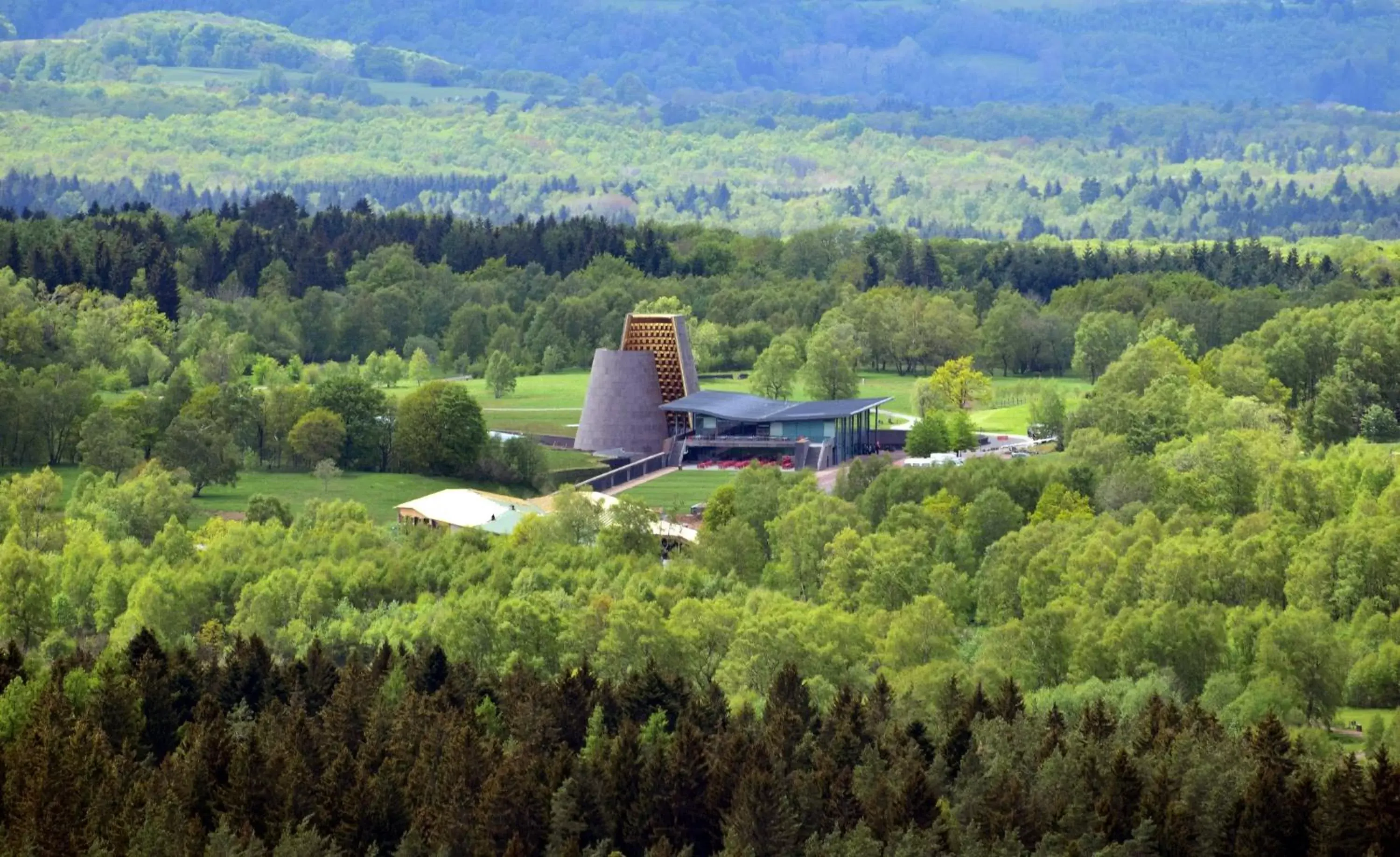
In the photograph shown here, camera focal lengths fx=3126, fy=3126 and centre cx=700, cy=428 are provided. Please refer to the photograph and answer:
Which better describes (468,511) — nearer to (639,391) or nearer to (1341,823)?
(639,391)

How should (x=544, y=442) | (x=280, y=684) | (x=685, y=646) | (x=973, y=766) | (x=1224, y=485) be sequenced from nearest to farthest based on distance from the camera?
(x=973, y=766) < (x=280, y=684) < (x=685, y=646) < (x=1224, y=485) < (x=544, y=442)

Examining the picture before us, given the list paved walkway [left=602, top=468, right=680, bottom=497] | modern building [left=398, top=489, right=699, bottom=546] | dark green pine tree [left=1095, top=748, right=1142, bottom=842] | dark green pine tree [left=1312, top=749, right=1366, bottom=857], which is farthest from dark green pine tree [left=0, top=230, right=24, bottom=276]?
dark green pine tree [left=1312, top=749, right=1366, bottom=857]

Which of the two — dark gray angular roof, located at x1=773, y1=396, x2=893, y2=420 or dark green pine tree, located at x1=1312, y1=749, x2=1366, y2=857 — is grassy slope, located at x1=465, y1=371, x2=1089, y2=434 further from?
dark green pine tree, located at x1=1312, y1=749, x2=1366, y2=857

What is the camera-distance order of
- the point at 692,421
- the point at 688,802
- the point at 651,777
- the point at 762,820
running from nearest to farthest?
the point at 762,820 → the point at 688,802 → the point at 651,777 → the point at 692,421

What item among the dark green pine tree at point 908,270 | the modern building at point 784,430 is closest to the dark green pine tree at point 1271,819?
the modern building at point 784,430

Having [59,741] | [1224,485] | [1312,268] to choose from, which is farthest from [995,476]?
[1312,268]

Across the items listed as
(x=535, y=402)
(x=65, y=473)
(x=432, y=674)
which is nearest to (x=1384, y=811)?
(x=432, y=674)

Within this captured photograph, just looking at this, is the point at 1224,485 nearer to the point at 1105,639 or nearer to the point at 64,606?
the point at 1105,639
